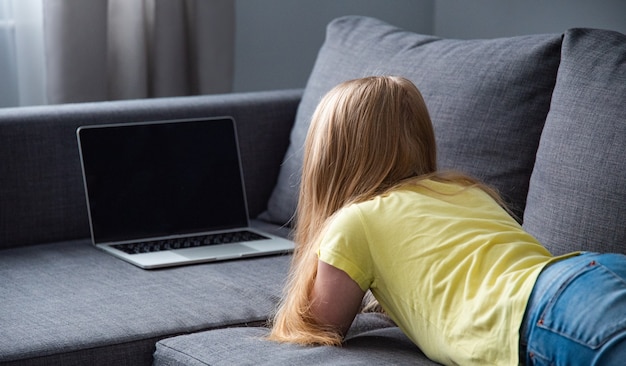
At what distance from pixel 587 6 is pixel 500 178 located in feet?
3.49

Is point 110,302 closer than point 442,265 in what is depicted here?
No

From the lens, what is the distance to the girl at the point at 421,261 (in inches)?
50.1

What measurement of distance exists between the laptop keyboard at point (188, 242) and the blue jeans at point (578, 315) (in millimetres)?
958

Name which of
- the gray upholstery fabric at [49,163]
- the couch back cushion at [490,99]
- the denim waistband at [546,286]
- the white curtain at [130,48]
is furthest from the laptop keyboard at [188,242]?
the denim waistband at [546,286]

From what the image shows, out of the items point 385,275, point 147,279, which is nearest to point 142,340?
point 147,279

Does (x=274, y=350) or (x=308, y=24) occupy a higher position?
(x=308, y=24)

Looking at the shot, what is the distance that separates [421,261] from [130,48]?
153 centimetres

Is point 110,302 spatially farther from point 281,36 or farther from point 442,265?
point 281,36

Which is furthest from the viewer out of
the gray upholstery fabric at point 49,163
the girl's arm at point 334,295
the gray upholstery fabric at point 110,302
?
the gray upholstery fabric at point 49,163

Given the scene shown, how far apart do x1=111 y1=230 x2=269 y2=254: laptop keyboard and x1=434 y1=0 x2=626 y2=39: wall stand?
117 centimetres

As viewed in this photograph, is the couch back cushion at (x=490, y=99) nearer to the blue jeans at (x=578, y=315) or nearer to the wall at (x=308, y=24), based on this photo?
the blue jeans at (x=578, y=315)

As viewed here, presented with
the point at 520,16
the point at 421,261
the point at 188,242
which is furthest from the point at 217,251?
the point at 520,16

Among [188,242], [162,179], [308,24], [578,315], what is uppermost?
[308,24]

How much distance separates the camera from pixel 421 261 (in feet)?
4.63
